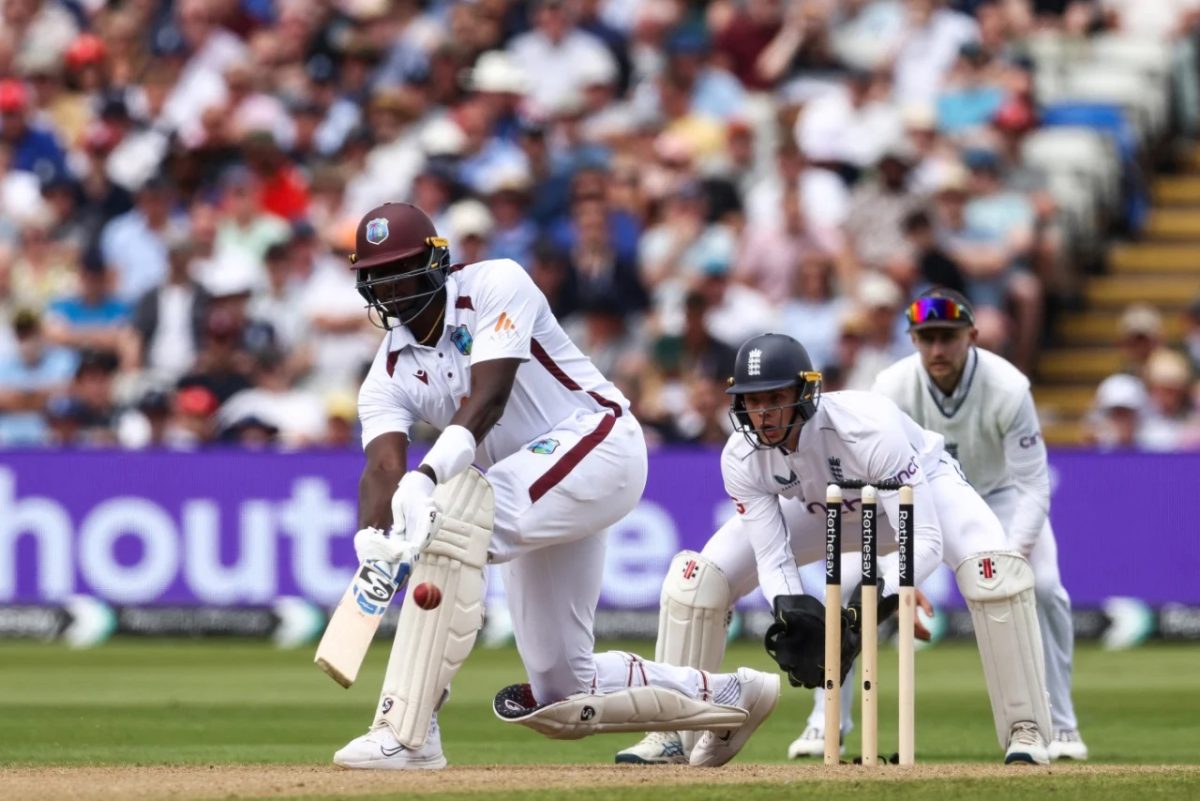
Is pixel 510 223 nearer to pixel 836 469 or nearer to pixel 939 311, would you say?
pixel 939 311

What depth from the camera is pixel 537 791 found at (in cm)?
695

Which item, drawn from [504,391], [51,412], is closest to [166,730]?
[504,391]

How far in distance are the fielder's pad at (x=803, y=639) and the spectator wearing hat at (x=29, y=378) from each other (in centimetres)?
1011

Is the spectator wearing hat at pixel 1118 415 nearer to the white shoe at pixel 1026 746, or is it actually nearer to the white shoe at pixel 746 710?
the white shoe at pixel 1026 746

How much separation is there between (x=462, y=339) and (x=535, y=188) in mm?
10167

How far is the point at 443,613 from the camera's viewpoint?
7.57 meters

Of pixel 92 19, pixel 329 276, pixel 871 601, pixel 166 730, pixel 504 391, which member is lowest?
pixel 166 730

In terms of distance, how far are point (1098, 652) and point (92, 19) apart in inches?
477

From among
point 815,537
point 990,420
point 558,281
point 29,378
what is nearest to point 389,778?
point 815,537

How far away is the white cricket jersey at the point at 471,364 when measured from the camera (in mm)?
7797

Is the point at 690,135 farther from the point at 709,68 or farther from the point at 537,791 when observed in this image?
the point at 537,791

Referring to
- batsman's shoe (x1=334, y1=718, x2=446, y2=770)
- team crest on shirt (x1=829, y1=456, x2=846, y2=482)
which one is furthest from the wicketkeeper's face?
batsman's shoe (x1=334, y1=718, x2=446, y2=770)

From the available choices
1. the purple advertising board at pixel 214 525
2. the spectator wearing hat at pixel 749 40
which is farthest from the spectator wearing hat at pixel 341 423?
the spectator wearing hat at pixel 749 40

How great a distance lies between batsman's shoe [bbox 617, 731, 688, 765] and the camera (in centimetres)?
878
